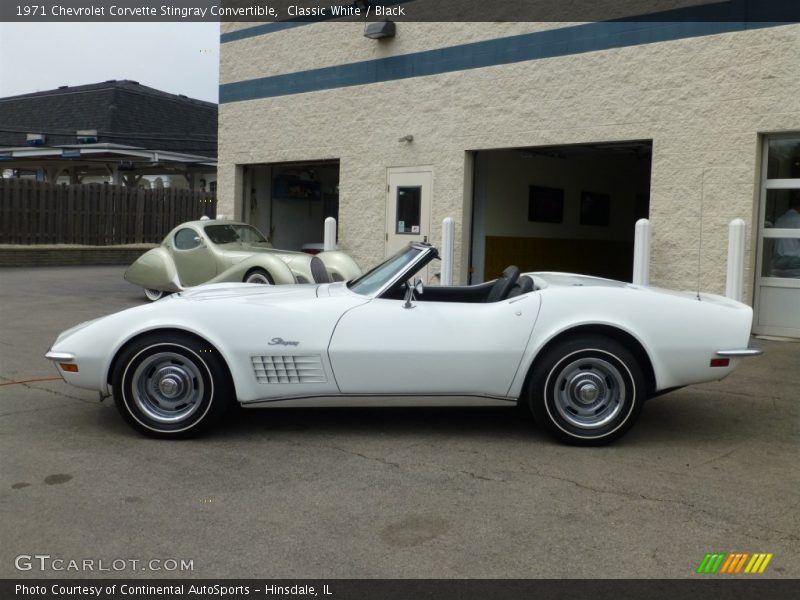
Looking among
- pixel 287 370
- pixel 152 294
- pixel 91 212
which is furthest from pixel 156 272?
pixel 91 212

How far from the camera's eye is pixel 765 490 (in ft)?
13.4

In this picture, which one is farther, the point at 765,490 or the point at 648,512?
the point at 765,490

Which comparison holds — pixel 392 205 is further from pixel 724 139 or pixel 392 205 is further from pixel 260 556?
pixel 260 556

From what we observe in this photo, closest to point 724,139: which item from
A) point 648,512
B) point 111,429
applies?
point 648,512

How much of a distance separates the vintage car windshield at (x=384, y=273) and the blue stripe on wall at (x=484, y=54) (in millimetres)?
6536

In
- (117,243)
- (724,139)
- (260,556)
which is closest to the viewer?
(260,556)

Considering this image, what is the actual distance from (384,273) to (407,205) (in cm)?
812

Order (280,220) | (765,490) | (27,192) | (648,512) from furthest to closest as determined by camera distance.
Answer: (27,192)
(280,220)
(765,490)
(648,512)

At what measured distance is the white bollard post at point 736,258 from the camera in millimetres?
9289

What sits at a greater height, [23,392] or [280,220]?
[280,220]

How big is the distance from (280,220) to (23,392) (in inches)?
455

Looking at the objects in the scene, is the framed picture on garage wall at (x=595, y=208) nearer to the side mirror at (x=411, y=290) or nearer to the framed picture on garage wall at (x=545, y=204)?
the framed picture on garage wall at (x=545, y=204)
